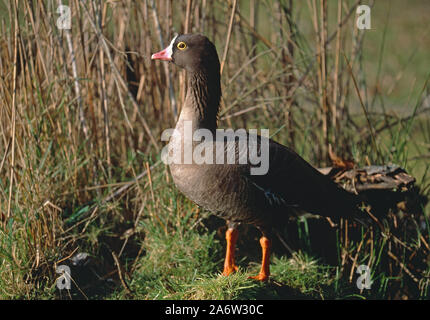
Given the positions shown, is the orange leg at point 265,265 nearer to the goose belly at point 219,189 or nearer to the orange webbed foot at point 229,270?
the orange webbed foot at point 229,270

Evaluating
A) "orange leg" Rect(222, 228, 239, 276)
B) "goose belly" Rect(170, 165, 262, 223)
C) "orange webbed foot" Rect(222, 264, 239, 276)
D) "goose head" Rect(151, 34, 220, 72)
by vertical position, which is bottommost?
"orange webbed foot" Rect(222, 264, 239, 276)

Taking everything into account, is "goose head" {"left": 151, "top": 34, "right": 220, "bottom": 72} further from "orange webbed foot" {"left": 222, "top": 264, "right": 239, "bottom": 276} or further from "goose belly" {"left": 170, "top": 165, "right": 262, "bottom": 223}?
"orange webbed foot" {"left": 222, "top": 264, "right": 239, "bottom": 276}

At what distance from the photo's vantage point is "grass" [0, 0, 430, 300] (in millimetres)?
2686

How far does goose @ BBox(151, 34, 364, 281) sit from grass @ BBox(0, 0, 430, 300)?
1.05 ft

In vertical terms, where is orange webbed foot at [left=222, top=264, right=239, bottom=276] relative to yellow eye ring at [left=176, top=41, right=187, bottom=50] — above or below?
below

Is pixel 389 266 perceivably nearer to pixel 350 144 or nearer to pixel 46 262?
pixel 350 144

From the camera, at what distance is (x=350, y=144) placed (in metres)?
3.22

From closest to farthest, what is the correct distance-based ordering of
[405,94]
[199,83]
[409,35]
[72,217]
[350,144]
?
[199,83] → [72,217] → [350,144] → [405,94] → [409,35]

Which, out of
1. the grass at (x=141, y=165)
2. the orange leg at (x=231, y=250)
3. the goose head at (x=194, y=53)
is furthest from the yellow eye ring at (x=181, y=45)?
the orange leg at (x=231, y=250)

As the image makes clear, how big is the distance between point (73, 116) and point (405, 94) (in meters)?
4.57

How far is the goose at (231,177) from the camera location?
234 centimetres

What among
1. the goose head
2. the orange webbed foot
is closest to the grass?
the orange webbed foot

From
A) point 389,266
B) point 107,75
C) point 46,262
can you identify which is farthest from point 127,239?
point 389,266

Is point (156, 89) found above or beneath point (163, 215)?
above
